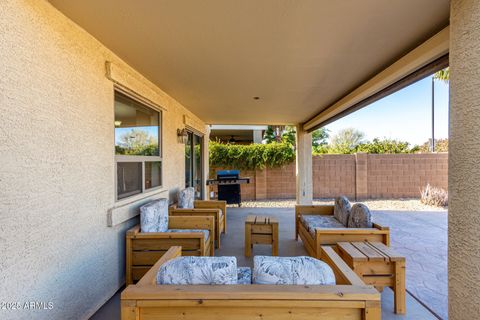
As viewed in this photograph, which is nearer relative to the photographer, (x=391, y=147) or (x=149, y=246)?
(x=149, y=246)

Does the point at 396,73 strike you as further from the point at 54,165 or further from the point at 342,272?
the point at 54,165

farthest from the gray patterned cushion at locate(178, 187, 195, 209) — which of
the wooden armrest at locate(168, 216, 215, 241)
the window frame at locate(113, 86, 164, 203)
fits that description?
the wooden armrest at locate(168, 216, 215, 241)

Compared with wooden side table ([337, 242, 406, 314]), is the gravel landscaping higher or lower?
lower

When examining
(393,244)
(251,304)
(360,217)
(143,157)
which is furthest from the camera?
(393,244)

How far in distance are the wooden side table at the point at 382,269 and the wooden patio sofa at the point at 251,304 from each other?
44.5 inches

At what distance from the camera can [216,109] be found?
18.2ft

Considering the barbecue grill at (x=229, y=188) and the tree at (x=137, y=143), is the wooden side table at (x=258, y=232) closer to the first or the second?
the tree at (x=137, y=143)

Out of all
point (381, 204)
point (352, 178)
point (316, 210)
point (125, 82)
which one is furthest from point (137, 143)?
point (352, 178)

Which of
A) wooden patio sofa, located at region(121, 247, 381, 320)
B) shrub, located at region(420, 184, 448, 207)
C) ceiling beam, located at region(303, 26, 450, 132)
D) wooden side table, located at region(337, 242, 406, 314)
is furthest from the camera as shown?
shrub, located at region(420, 184, 448, 207)

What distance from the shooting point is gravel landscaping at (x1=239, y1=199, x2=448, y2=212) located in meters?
7.55

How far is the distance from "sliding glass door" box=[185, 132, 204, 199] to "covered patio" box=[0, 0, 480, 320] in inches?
97.4

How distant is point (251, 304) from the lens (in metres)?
1.39

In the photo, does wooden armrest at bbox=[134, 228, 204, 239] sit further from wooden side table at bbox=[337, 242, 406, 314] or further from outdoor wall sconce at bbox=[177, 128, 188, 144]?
outdoor wall sconce at bbox=[177, 128, 188, 144]

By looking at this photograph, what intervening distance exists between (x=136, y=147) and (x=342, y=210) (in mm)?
3202
